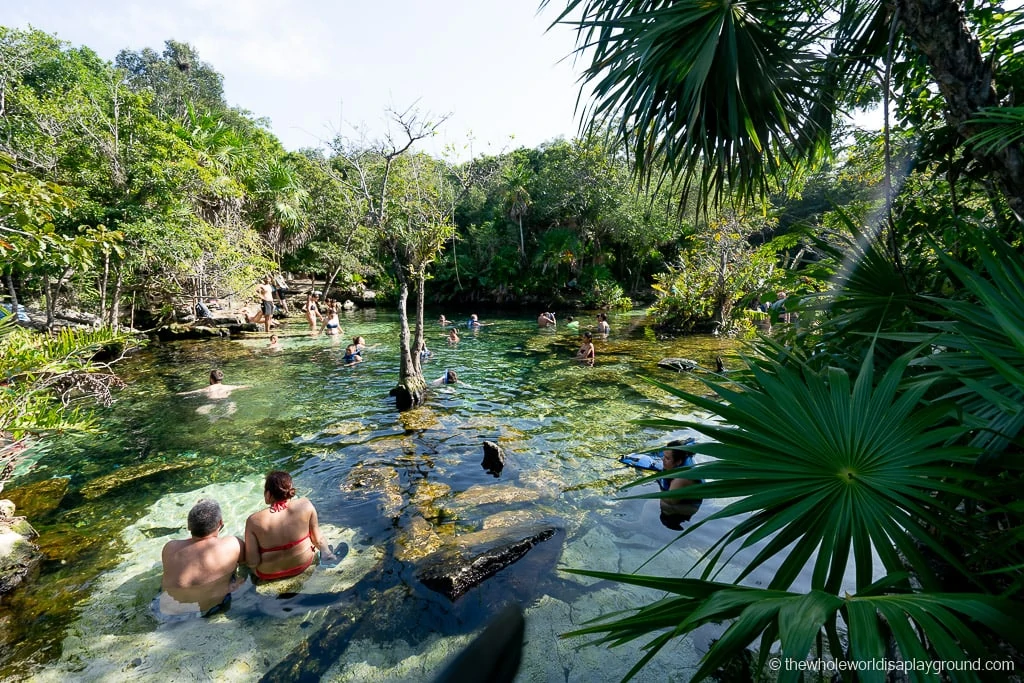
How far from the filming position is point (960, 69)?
125 inches

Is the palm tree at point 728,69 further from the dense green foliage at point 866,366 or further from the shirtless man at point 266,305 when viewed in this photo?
the shirtless man at point 266,305

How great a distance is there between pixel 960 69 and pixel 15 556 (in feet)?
30.9

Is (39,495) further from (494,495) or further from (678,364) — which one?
(678,364)

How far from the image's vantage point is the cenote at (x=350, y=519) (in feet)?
12.4

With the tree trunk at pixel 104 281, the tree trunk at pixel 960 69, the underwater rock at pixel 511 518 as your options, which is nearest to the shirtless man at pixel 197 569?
the underwater rock at pixel 511 518

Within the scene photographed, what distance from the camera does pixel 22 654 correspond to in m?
3.80

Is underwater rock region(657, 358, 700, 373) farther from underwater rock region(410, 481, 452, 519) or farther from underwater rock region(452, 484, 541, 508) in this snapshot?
underwater rock region(410, 481, 452, 519)

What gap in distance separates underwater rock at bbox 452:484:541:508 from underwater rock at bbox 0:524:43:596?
15.0ft

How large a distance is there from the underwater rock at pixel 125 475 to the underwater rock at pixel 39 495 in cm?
31

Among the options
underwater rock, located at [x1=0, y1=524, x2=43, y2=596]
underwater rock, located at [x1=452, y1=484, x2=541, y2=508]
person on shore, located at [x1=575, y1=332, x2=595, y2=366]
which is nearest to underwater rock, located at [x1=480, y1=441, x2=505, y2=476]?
underwater rock, located at [x1=452, y1=484, x2=541, y2=508]

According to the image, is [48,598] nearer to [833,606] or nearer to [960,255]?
[833,606]

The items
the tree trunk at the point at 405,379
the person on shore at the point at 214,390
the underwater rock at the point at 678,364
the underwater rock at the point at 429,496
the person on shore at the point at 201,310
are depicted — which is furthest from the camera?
the person on shore at the point at 201,310

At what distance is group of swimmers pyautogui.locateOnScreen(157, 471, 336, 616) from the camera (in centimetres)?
424

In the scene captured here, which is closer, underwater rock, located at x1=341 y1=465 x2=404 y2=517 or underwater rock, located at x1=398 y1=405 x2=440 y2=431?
underwater rock, located at x1=341 y1=465 x2=404 y2=517
